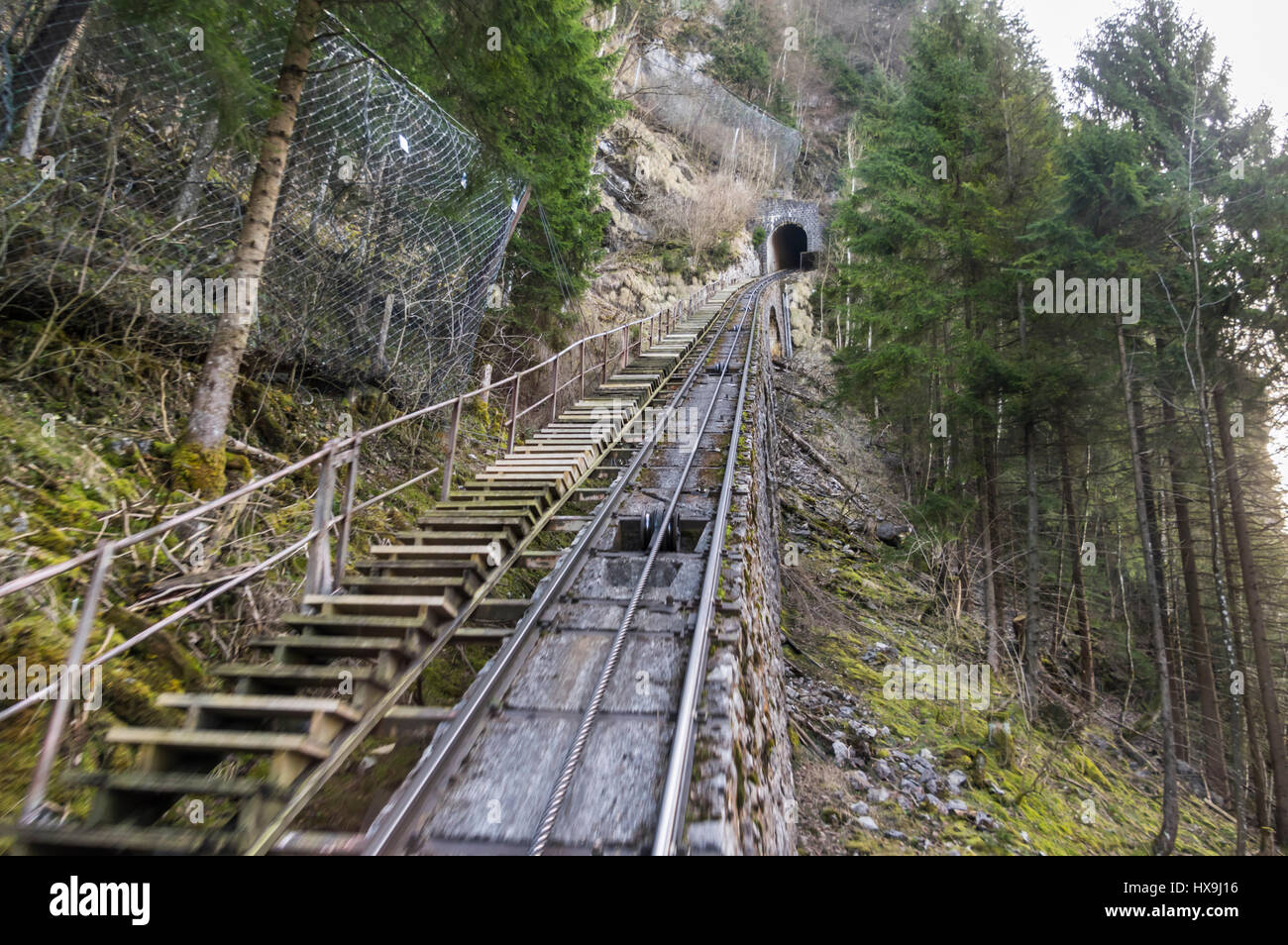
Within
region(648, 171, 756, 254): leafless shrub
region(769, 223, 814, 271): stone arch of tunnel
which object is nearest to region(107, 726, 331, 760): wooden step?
region(648, 171, 756, 254): leafless shrub

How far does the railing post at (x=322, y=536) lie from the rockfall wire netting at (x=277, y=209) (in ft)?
7.18

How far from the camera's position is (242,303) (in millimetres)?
4590

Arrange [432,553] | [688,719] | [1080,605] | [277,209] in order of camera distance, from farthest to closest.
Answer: [1080,605] → [277,209] → [432,553] → [688,719]

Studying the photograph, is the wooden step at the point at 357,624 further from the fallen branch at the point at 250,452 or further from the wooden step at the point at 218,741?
the fallen branch at the point at 250,452

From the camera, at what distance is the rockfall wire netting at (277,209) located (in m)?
4.14

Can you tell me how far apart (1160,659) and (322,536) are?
1053cm

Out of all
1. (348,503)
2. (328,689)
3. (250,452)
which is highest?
(250,452)

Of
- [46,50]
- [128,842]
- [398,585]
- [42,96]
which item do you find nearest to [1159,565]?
[398,585]

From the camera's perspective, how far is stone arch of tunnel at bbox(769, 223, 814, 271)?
40844mm

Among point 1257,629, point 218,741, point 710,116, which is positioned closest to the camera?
point 218,741

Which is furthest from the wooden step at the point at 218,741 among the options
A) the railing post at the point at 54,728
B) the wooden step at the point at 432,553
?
the wooden step at the point at 432,553

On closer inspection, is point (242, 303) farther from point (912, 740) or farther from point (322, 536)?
point (912, 740)

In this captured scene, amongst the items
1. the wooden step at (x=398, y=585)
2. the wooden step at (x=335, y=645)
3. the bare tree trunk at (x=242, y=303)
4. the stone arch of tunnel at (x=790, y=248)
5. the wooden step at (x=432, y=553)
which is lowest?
the wooden step at (x=335, y=645)

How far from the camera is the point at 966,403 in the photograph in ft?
34.6
